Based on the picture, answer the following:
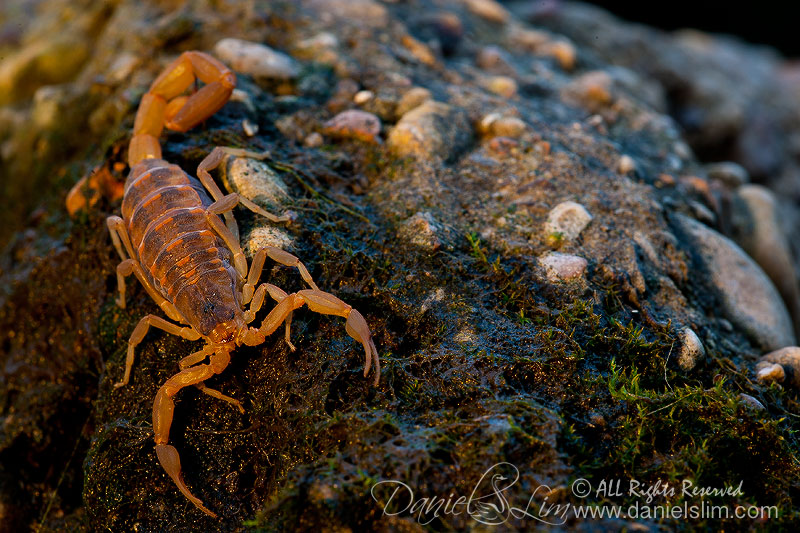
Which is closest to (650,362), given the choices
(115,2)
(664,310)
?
(664,310)

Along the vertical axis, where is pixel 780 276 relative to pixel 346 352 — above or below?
below

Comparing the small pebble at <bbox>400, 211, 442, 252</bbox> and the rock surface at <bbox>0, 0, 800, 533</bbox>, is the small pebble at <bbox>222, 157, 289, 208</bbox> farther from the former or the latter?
the small pebble at <bbox>400, 211, 442, 252</bbox>

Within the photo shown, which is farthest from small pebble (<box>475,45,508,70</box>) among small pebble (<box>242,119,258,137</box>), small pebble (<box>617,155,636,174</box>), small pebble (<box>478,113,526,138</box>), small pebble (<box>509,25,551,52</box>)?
small pebble (<box>242,119,258,137</box>)

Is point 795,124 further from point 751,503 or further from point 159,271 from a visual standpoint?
point 159,271

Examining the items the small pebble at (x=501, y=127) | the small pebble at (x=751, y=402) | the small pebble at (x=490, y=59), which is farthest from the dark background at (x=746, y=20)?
the small pebble at (x=751, y=402)

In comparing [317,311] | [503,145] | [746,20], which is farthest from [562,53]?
[746,20]

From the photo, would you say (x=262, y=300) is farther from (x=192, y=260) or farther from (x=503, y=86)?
(x=503, y=86)
